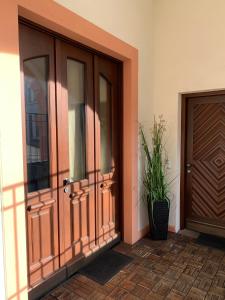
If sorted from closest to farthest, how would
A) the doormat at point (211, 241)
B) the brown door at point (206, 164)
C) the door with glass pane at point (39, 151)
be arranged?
the door with glass pane at point (39, 151) < the doormat at point (211, 241) < the brown door at point (206, 164)

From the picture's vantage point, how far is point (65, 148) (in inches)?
89.1

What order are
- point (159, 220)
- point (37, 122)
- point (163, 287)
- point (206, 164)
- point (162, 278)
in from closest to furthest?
point (37, 122) < point (163, 287) < point (162, 278) < point (159, 220) < point (206, 164)

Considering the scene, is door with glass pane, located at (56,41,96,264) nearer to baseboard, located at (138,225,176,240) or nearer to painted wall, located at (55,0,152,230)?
painted wall, located at (55,0,152,230)

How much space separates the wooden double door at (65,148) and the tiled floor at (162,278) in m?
0.32

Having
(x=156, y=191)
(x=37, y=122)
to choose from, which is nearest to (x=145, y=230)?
(x=156, y=191)

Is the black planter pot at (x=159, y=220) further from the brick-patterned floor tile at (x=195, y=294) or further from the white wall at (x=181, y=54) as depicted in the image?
the brick-patterned floor tile at (x=195, y=294)

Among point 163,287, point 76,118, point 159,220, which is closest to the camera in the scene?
point 163,287

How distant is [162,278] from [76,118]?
192 cm

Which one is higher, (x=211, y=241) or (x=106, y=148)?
(x=106, y=148)

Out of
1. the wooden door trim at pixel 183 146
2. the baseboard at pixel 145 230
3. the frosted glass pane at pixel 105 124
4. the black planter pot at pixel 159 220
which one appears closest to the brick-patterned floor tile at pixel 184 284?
the black planter pot at pixel 159 220

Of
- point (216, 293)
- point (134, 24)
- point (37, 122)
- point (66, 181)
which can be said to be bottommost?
point (216, 293)

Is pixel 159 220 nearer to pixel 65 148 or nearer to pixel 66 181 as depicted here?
pixel 66 181

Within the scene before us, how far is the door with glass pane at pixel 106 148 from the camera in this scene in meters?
2.69

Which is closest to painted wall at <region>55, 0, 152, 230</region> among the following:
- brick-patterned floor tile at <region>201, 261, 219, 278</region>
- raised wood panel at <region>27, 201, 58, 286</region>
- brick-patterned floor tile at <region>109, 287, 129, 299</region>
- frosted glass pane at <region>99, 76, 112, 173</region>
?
frosted glass pane at <region>99, 76, 112, 173</region>
